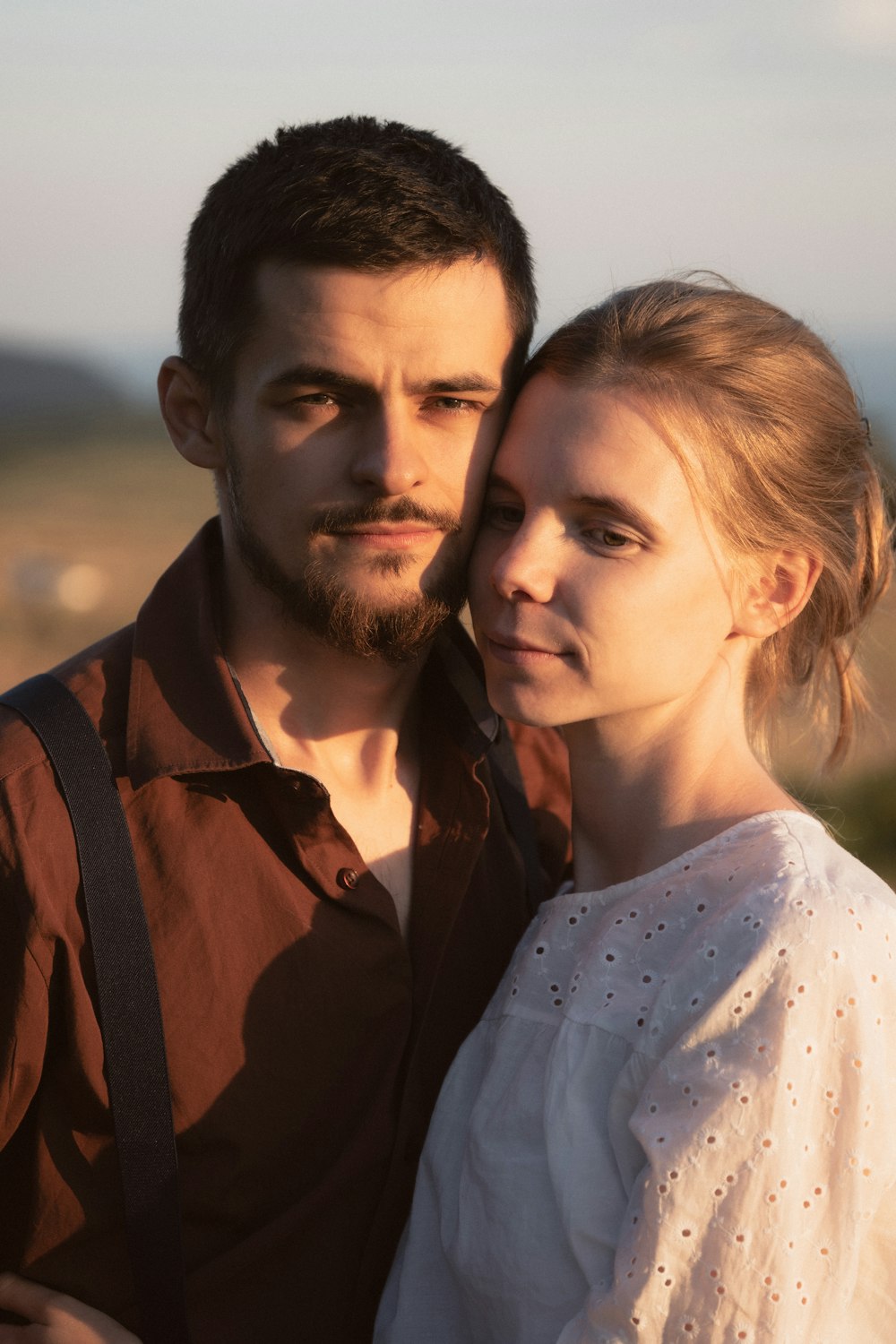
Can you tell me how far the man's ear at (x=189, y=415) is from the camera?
290 cm

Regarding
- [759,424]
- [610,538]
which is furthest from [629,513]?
[759,424]

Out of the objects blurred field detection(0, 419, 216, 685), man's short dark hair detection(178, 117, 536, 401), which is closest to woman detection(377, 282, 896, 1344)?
man's short dark hair detection(178, 117, 536, 401)

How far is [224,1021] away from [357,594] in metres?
0.82

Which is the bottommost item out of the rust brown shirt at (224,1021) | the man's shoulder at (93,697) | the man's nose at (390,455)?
the rust brown shirt at (224,1021)

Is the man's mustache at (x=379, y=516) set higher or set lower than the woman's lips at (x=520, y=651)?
higher

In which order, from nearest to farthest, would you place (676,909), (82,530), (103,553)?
1. (676,909)
2. (103,553)
3. (82,530)

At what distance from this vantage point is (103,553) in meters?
31.0

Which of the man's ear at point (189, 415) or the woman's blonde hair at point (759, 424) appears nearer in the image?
the woman's blonde hair at point (759, 424)

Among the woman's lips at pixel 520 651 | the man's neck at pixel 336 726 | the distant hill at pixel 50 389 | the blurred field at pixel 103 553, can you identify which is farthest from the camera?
the distant hill at pixel 50 389

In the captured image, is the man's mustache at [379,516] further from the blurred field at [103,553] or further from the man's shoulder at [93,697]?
the blurred field at [103,553]

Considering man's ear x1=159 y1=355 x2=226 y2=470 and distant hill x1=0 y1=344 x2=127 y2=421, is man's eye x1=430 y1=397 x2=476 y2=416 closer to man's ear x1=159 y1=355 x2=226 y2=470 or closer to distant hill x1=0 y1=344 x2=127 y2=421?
man's ear x1=159 y1=355 x2=226 y2=470

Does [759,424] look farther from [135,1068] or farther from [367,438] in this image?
[135,1068]

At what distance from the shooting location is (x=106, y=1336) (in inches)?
87.4

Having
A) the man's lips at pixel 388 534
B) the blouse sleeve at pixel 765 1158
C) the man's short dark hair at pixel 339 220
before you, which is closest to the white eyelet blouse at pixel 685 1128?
the blouse sleeve at pixel 765 1158
